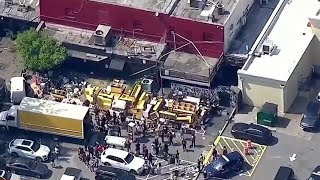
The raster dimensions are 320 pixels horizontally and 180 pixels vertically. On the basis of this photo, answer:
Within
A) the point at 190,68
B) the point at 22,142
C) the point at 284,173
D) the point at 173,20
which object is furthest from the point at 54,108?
the point at 284,173

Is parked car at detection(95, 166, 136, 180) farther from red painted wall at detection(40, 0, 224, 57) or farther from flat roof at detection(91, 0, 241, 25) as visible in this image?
flat roof at detection(91, 0, 241, 25)

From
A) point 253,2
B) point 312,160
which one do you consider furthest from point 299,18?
point 312,160

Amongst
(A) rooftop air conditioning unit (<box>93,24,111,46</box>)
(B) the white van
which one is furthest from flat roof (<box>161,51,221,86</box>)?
(B) the white van

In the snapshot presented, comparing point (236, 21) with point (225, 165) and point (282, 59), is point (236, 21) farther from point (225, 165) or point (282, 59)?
point (225, 165)

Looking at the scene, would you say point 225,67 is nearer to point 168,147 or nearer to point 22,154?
point 168,147

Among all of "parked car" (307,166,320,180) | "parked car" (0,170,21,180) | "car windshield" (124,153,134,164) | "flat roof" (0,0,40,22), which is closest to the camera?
"parked car" (307,166,320,180)

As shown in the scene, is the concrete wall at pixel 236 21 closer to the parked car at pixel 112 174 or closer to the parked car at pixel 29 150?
the parked car at pixel 112 174

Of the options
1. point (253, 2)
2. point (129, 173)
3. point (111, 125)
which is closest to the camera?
point (129, 173)

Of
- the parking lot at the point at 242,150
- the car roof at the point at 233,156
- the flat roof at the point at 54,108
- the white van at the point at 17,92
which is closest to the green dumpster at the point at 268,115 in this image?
the parking lot at the point at 242,150
